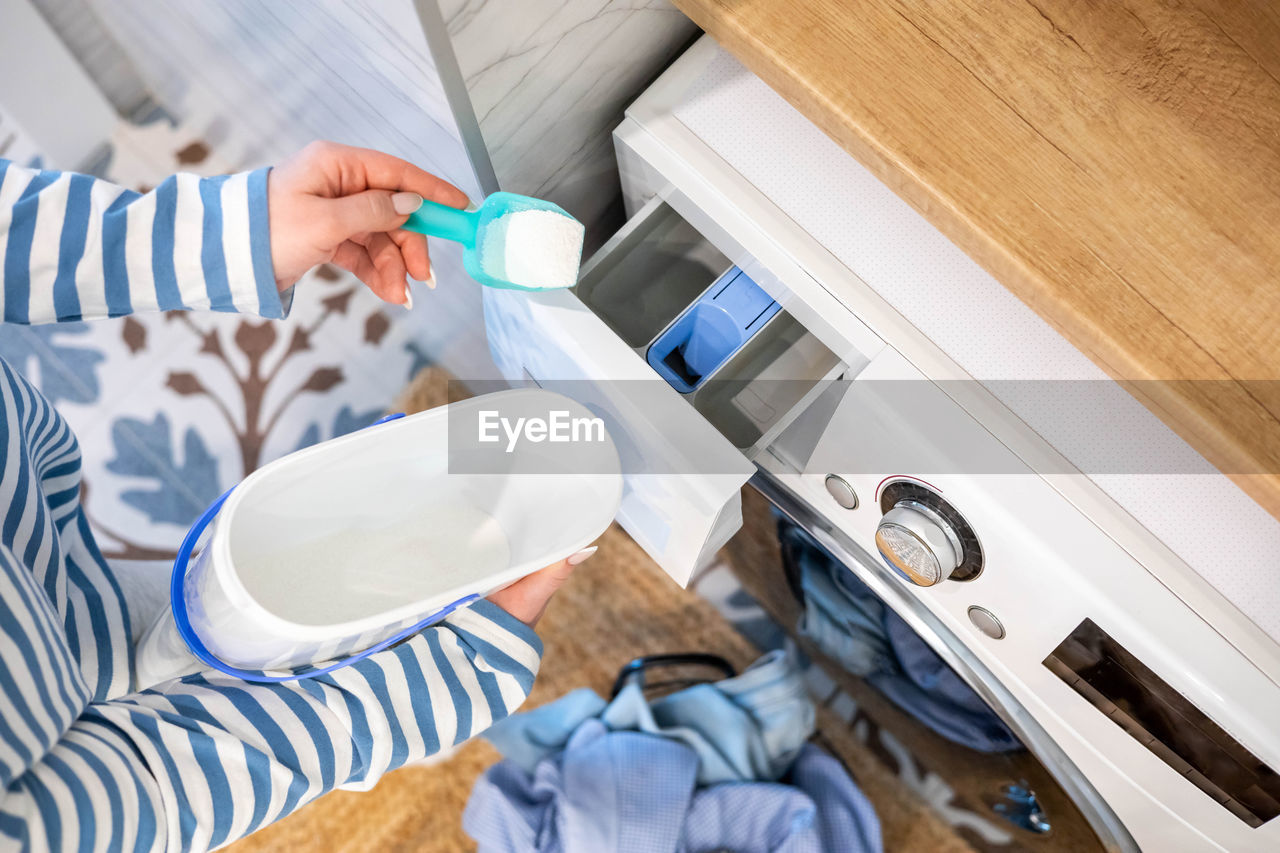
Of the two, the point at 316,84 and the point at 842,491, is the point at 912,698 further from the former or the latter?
the point at 316,84

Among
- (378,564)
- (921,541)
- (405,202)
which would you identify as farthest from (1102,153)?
(378,564)

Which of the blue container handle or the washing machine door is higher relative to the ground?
the blue container handle

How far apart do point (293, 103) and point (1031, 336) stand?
0.70m

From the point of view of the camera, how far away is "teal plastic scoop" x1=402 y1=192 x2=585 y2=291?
56 cm

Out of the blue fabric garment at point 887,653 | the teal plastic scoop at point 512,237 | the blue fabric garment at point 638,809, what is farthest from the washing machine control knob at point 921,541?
the blue fabric garment at point 638,809

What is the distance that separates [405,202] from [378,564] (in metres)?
0.34

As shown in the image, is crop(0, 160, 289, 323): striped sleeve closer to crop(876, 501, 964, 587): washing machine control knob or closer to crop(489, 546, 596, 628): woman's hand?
crop(489, 546, 596, 628): woman's hand

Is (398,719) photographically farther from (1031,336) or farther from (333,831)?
(333,831)

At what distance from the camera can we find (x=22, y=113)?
1193mm

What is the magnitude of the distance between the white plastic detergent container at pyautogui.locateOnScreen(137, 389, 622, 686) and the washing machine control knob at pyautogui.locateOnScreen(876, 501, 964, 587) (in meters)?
0.20

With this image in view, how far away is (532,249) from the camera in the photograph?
56 cm

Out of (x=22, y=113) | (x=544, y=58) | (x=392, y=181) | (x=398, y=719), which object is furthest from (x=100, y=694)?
(x=22, y=113)

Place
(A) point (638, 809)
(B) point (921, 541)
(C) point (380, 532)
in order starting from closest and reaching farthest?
(B) point (921, 541), (C) point (380, 532), (A) point (638, 809)

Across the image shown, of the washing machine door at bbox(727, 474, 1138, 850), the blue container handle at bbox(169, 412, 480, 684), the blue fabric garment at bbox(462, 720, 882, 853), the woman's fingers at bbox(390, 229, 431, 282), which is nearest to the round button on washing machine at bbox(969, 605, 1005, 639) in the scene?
the washing machine door at bbox(727, 474, 1138, 850)
